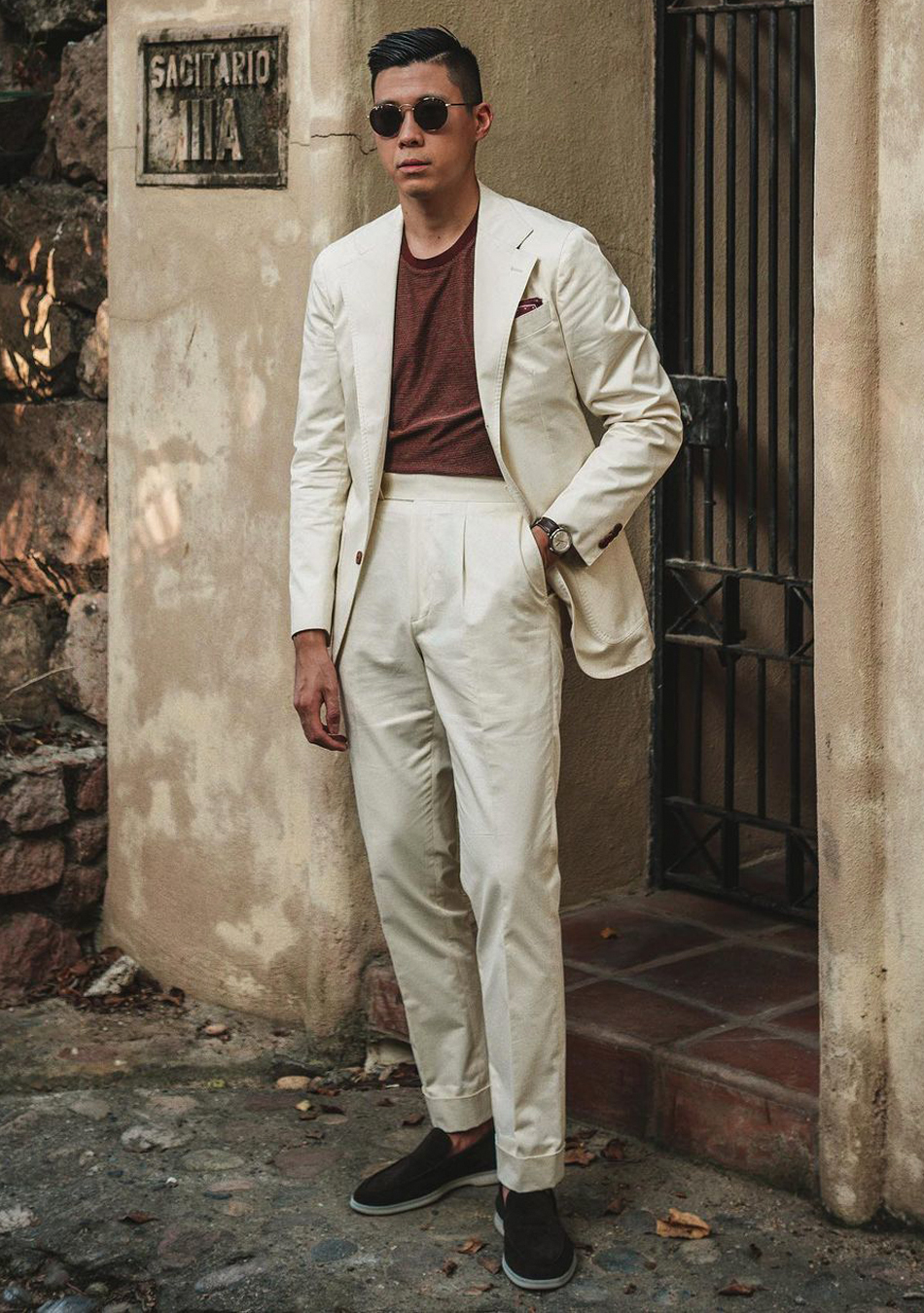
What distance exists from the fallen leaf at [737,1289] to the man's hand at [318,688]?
4.21 ft

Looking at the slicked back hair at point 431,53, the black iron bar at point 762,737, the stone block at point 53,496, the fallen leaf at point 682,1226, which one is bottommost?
the fallen leaf at point 682,1226

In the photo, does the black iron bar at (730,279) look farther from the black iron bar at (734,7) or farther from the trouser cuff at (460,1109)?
the trouser cuff at (460,1109)

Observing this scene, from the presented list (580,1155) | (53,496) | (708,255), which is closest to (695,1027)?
(580,1155)

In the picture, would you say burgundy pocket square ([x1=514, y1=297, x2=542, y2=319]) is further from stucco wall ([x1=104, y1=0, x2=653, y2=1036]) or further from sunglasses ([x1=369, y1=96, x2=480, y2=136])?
stucco wall ([x1=104, y1=0, x2=653, y2=1036])

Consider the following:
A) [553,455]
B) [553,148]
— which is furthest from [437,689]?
[553,148]

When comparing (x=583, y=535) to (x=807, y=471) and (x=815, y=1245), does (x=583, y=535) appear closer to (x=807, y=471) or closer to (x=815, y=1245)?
(x=815, y=1245)

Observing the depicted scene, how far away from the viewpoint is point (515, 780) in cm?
361

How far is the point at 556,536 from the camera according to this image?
357 centimetres

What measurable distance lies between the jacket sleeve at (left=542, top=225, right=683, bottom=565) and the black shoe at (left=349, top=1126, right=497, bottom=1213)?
52.0 inches

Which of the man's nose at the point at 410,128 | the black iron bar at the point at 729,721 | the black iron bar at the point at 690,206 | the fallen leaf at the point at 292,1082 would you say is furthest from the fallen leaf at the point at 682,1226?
the man's nose at the point at 410,128

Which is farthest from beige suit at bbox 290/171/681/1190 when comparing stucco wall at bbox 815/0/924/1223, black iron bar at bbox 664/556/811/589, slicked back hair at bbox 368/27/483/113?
black iron bar at bbox 664/556/811/589

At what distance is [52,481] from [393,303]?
1.90 metres

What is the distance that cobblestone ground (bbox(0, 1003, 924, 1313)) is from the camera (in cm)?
358

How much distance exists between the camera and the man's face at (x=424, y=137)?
355 cm
